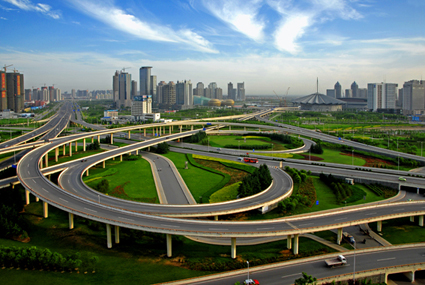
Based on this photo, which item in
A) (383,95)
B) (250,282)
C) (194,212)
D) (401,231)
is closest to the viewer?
(250,282)

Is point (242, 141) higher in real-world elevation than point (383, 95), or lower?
lower

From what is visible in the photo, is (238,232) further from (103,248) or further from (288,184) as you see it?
(288,184)

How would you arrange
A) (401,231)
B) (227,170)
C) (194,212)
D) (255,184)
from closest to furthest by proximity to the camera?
(194,212)
(401,231)
(255,184)
(227,170)

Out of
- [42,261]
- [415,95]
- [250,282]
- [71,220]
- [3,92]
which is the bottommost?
[250,282]

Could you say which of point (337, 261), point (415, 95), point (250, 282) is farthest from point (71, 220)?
point (415, 95)

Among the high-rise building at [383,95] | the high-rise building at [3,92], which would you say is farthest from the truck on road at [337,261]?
the high-rise building at [383,95]

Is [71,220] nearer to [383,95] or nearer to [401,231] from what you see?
[401,231]

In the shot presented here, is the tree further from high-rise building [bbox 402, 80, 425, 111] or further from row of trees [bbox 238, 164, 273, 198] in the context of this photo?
high-rise building [bbox 402, 80, 425, 111]
